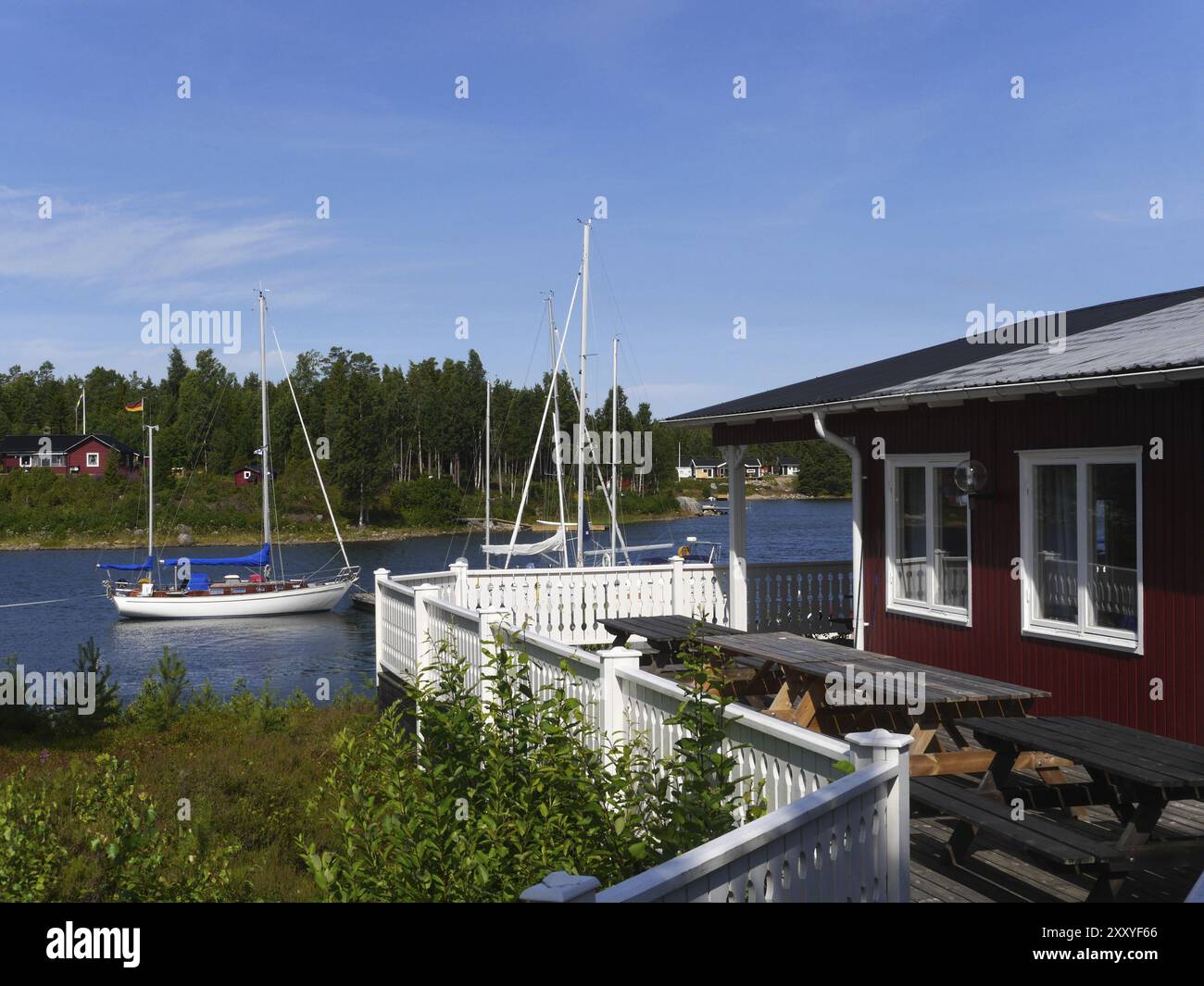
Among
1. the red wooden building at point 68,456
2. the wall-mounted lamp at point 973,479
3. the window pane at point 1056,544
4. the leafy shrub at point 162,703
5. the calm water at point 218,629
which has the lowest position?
the calm water at point 218,629

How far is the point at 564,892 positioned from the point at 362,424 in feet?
258

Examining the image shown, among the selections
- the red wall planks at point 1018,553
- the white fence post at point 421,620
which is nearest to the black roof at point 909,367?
the red wall planks at point 1018,553

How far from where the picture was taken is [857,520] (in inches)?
423

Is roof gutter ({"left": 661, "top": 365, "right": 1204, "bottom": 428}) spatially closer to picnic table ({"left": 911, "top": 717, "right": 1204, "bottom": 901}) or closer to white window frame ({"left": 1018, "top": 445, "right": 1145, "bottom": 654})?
white window frame ({"left": 1018, "top": 445, "right": 1145, "bottom": 654})

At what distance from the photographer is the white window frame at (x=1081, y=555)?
24.3 feet

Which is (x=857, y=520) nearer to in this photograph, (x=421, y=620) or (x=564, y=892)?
(x=421, y=620)

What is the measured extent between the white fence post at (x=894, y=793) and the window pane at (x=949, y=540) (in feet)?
17.8

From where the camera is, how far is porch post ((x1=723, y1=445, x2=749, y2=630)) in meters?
12.7

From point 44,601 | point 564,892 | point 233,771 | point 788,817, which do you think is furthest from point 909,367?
point 44,601

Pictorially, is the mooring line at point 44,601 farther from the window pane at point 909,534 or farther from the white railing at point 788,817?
the white railing at point 788,817

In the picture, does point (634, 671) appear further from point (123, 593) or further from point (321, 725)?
point (123, 593)

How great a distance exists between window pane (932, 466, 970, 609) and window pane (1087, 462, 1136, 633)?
1364mm
